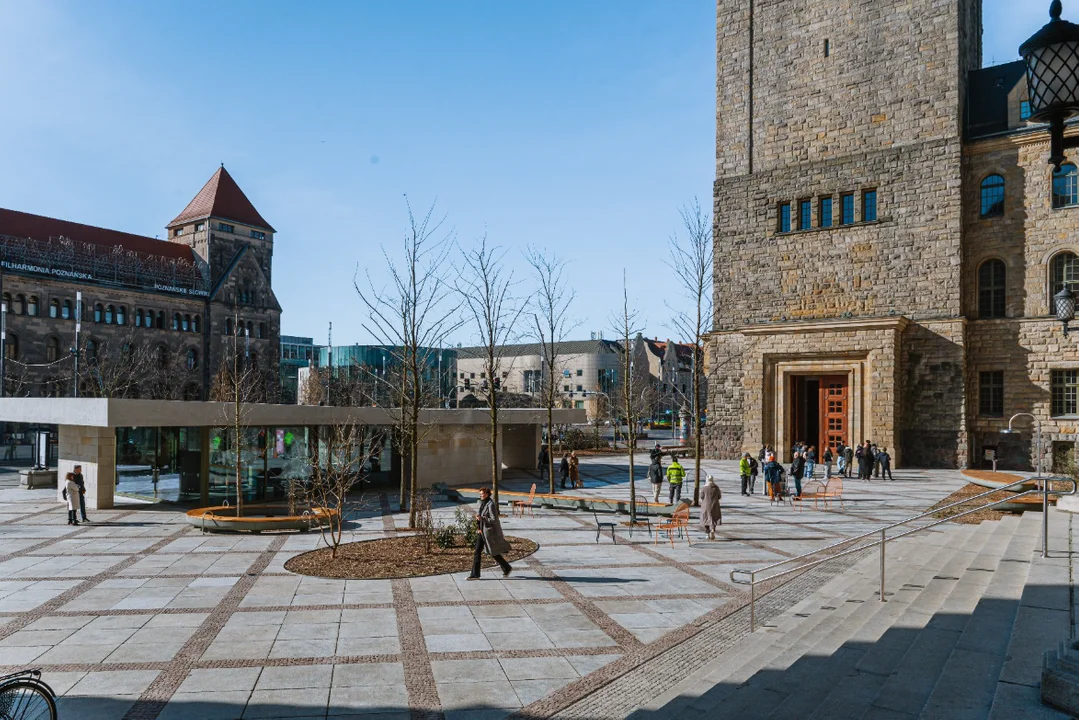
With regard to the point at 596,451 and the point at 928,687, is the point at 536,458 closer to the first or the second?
the point at 596,451

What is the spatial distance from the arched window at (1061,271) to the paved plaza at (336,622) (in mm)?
22044

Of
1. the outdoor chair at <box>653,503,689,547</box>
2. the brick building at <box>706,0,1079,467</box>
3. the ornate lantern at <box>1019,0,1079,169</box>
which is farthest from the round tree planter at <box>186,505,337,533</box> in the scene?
the brick building at <box>706,0,1079,467</box>

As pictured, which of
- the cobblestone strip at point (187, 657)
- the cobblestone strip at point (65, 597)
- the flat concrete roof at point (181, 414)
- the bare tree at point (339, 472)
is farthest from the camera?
the flat concrete roof at point (181, 414)

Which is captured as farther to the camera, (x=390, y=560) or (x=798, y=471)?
(x=798, y=471)

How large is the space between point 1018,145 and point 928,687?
3475cm

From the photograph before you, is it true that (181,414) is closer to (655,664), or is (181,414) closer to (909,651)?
(655,664)

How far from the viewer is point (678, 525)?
663 inches

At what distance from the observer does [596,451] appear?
49500mm

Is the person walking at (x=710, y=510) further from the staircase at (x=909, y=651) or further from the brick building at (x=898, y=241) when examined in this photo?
the brick building at (x=898, y=241)

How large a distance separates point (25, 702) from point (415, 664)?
13.1 feet

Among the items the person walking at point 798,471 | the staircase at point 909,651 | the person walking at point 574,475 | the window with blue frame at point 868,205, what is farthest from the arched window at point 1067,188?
the staircase at point 909,651

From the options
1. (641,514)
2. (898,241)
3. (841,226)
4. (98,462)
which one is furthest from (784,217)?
(98,462)

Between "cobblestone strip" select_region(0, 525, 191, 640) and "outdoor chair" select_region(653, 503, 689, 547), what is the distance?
→ 10.6 metres

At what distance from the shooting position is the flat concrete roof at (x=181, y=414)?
63.1 feet
